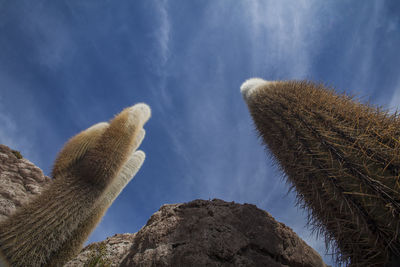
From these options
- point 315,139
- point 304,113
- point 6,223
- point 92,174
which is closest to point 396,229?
point 315,139

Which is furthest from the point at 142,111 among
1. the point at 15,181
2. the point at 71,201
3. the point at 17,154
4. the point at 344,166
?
the point at 17,154

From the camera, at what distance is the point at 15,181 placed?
Answer: 383 centimetres

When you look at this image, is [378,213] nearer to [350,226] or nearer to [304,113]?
[350,226]

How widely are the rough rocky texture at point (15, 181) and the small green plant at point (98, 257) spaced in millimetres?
1516

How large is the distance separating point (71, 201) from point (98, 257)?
765 millimetres

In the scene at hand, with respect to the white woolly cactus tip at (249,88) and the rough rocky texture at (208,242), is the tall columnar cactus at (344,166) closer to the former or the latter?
the rough rocky texture at (208,242)

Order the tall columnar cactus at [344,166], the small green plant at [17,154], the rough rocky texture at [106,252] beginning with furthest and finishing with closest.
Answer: the small green plant at [17,154], the rough rocky texture at [106,252], the tall columnar cactus at [344,166]

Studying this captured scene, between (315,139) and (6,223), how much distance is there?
3479mm

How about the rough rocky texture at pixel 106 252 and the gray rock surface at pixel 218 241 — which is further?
the rough rocky texture at pixel 106 252

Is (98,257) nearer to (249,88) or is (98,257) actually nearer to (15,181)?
(15,181)

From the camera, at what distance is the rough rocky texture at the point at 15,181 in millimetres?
3302

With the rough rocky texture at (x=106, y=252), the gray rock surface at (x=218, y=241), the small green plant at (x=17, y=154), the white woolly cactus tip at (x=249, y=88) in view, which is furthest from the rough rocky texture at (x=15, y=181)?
the white woolly cactus tip at (x=249, y=88)

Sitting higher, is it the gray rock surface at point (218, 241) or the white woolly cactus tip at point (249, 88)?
the white woolly cactus tip at point (249, 88)

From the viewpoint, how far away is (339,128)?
170cm
